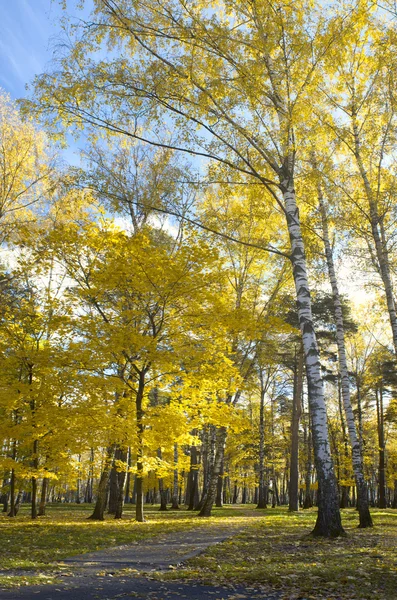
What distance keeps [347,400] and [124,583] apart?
870cm

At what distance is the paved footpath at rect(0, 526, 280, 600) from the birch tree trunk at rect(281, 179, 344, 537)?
2.57 meters

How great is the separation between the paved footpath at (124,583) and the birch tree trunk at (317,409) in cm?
257

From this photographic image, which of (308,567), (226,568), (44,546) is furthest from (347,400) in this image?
(44,546)

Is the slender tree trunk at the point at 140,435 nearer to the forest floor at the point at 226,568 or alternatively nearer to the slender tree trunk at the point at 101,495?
the slender tree trunk at the point at 101,495

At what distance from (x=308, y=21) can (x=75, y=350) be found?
8.92m

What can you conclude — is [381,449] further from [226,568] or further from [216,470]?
[226,568]

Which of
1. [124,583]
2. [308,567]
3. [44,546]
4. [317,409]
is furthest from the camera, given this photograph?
[317,409]

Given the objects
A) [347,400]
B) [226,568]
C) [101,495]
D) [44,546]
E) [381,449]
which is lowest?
[101,495]

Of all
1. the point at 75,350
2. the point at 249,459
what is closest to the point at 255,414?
the point at 249,459

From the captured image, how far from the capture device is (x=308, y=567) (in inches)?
193

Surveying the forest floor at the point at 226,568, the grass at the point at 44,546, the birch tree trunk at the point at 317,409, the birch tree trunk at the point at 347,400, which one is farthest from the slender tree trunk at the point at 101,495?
the birch tree trunk at the point at 317,409

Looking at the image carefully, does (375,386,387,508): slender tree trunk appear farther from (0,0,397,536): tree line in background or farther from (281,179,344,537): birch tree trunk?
(281,179,344,537): birch tree trunk

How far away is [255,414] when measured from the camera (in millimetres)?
36438

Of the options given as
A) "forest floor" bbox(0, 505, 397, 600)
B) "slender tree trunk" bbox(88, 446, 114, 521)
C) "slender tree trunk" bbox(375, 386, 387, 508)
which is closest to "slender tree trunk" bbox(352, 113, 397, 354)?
"forest floor" bbox(0, 505, 397, 600)
